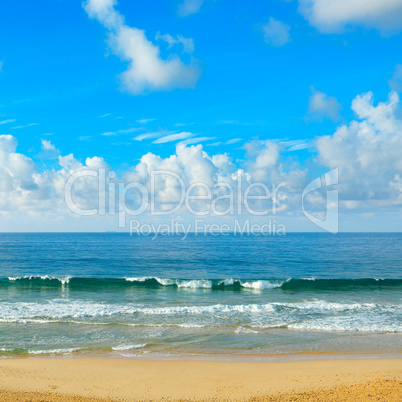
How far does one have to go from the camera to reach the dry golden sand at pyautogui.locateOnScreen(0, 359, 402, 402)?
1045cm

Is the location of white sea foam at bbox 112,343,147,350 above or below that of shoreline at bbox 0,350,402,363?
above

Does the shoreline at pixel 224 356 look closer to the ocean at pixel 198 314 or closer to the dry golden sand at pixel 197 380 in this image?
the ocean at pixel 198 314

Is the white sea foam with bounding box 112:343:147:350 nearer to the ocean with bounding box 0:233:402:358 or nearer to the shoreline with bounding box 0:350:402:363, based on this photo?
the ocean with bounding box 0:233:402:358

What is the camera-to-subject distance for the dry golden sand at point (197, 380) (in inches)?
412

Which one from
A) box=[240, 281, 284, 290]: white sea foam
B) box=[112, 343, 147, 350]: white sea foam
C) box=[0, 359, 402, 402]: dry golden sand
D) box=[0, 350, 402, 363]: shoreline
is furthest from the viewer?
box=[240, 281, 284, 290]: white sea foam

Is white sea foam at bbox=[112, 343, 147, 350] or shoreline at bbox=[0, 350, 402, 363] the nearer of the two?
shoreline at bbox=[0, 350, 402, 363]

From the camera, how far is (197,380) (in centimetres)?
1188

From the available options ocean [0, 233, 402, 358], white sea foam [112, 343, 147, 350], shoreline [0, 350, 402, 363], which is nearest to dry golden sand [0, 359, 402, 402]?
shoreline [0, 350, 402, 363]

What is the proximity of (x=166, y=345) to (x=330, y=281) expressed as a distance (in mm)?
23934

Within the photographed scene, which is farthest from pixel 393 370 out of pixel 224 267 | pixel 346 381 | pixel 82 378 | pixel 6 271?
pixel 6 271

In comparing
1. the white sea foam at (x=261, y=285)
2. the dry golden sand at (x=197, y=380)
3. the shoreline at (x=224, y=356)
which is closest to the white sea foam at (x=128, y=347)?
the shoreline at (x=224, y=356)

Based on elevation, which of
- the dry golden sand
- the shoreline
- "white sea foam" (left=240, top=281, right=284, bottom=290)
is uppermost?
the dry golden sand

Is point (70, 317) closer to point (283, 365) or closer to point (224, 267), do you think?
point (283, 365)

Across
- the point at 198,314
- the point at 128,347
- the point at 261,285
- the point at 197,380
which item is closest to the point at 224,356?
the point at 197,380
